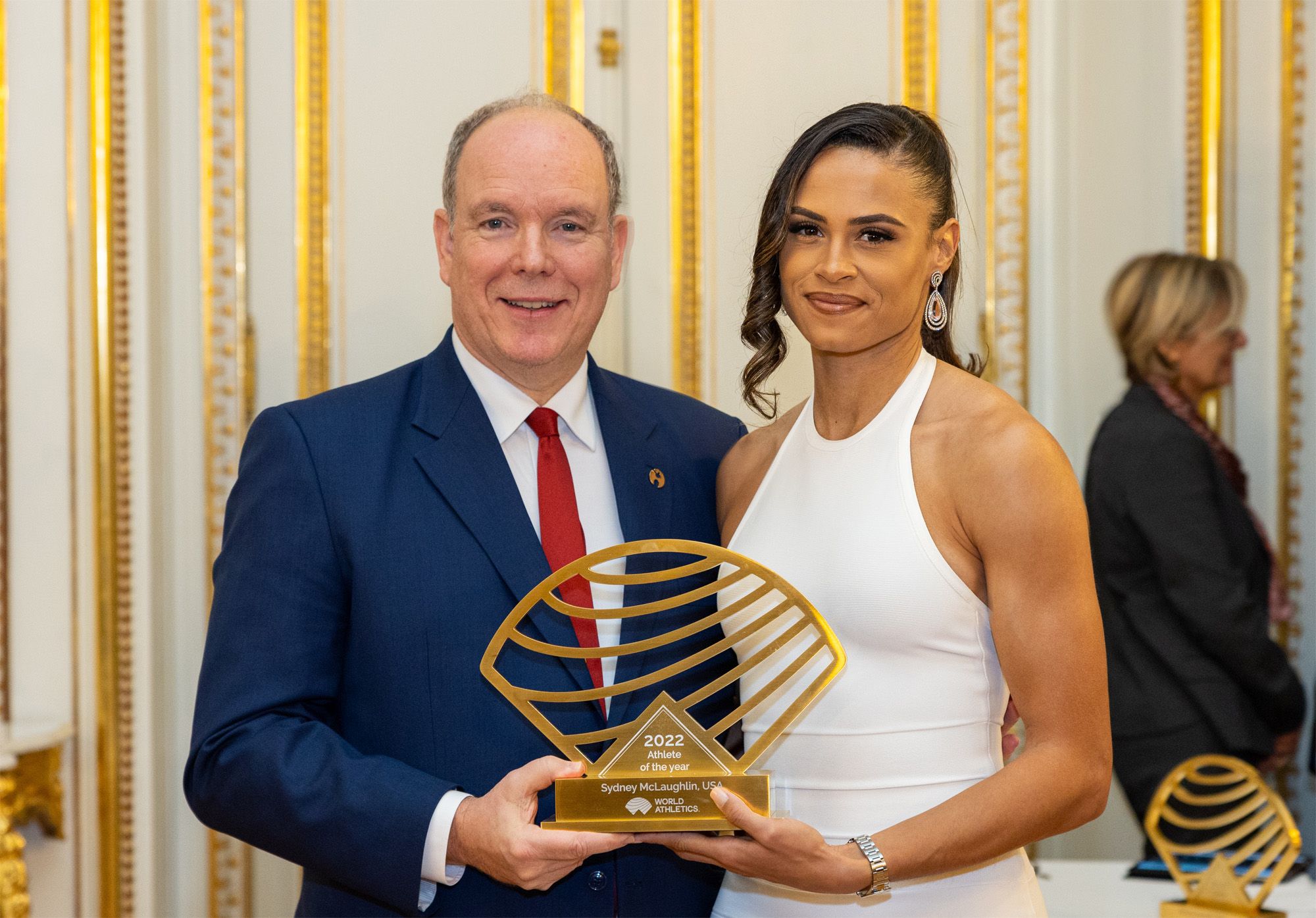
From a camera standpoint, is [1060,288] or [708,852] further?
[1060,288]

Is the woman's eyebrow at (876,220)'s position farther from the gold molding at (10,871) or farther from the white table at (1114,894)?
the gold molding at (10,871)

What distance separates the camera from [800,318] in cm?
173

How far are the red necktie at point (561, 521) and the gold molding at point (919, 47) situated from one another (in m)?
1.69

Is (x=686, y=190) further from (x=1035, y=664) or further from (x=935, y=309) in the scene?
(x=1035, y=664)

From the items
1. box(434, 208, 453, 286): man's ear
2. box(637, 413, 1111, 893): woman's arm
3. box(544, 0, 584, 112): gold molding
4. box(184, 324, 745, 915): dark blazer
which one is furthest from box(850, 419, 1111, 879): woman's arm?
box(544, 0, 584, 112): gold molding

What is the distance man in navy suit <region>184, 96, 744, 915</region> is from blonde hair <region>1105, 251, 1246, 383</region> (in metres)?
1.83

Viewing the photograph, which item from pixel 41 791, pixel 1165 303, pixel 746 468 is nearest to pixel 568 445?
pixel 746 468

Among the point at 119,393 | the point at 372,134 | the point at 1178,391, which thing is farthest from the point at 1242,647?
the point at 119,393

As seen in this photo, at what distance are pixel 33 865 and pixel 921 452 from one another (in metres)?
2.23

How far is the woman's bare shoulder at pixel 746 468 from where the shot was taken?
1.95 meters

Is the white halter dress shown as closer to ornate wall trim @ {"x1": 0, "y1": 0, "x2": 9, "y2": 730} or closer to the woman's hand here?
the woman's hand

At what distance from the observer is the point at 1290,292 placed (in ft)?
11.8

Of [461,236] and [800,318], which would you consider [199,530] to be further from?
[800,318]

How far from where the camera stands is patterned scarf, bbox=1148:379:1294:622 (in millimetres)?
3219
